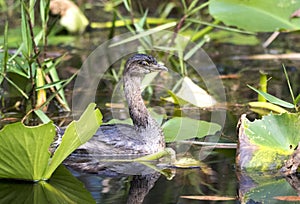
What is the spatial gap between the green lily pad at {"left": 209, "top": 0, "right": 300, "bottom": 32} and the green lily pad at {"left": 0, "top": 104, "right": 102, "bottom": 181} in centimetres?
184

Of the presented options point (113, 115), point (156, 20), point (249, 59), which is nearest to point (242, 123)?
point (113, 115)

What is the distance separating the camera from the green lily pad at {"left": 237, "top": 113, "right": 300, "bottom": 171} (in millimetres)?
3080

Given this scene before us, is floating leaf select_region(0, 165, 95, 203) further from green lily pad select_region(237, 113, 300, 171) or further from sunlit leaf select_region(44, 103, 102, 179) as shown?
green lily pad select_region(237, 113, 300, 171)

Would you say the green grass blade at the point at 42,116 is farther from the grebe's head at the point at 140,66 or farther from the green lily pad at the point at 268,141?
the green lily pad at the point at 268,141

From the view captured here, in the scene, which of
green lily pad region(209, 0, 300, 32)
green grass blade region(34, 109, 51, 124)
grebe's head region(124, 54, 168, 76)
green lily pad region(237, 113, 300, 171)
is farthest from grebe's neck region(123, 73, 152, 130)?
green lily pad region(209, 0, 300, 32)

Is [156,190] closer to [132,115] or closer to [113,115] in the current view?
[132,115]

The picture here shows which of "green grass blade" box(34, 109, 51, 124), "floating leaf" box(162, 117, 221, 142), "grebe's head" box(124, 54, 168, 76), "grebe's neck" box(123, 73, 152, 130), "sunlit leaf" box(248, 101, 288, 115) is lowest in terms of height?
"sunlit leaf" box(248, 101, 288, 115)

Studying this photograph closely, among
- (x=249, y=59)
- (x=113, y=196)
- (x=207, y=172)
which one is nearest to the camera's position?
(x=113, y=196)

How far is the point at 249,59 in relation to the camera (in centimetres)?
573

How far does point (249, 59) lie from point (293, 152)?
2.81 m

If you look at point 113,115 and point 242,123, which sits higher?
point 242,123

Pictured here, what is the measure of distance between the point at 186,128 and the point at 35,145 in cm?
105

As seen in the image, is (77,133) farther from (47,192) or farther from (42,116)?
(42,116)

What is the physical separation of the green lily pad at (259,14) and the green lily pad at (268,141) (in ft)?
4.58
